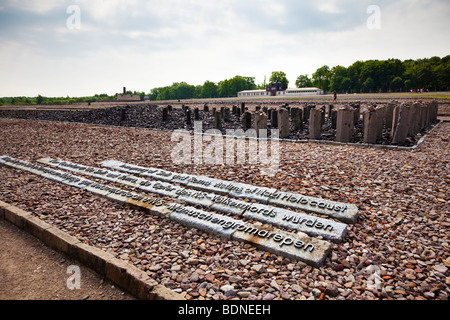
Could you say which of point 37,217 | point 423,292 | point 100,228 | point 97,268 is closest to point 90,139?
point 37,217

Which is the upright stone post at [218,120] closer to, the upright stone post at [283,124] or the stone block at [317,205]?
the upright stone post at [283,124]

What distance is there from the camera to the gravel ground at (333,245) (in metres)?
3.18

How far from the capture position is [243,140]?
10875 mm

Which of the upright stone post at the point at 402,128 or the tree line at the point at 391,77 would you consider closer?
the upright stone post at the point at 402,128

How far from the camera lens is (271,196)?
5254 mm

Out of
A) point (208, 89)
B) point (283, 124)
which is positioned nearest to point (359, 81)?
point (208, 89)

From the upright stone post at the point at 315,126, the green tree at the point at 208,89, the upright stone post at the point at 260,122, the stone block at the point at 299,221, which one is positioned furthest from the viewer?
the green tree at the point at 208,89

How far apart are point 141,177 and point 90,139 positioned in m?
6.69

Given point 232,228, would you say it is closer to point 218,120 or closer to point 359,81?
point 218,120

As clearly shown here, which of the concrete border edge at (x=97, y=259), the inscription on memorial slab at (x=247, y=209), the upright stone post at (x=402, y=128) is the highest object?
the upright stone post at (x=402, y=128)

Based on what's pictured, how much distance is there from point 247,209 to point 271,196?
0.65m

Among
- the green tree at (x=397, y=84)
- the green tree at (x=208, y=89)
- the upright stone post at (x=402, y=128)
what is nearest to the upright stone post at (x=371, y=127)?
the upright stone post at (x=402, y=128)

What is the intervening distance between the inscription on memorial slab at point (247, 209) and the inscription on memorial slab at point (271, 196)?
0.28m

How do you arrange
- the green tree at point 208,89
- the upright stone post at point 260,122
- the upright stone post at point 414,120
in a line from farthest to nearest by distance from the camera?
the green tree at point 208,89, the upright stone post at point 260,122, the upright stone post at point 414,120
